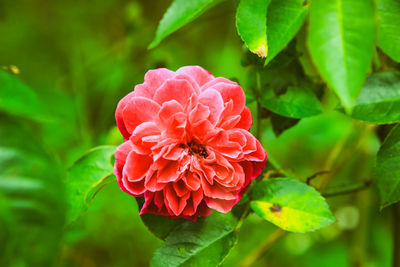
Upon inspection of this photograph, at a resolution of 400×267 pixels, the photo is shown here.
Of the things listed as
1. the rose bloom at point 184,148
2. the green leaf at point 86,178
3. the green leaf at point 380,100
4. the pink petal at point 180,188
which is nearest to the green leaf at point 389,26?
the green leaf at point 380,100

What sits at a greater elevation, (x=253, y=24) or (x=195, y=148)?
(x=253, y=24)

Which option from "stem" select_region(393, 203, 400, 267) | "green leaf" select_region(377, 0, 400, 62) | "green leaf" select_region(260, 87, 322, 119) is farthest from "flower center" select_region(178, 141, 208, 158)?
"stem" select_region(393, 203, 400, 267)

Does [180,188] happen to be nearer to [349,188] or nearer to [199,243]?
[199,243]

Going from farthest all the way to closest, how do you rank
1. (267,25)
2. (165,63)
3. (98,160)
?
1. (165,63)
2. (98,160)
3. (267,25)

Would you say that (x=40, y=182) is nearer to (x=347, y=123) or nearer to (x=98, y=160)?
(x=98, y=160)

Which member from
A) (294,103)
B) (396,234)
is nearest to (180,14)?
(294,103)

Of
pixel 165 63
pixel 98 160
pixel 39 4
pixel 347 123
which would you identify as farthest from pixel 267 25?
pixel 39 4
